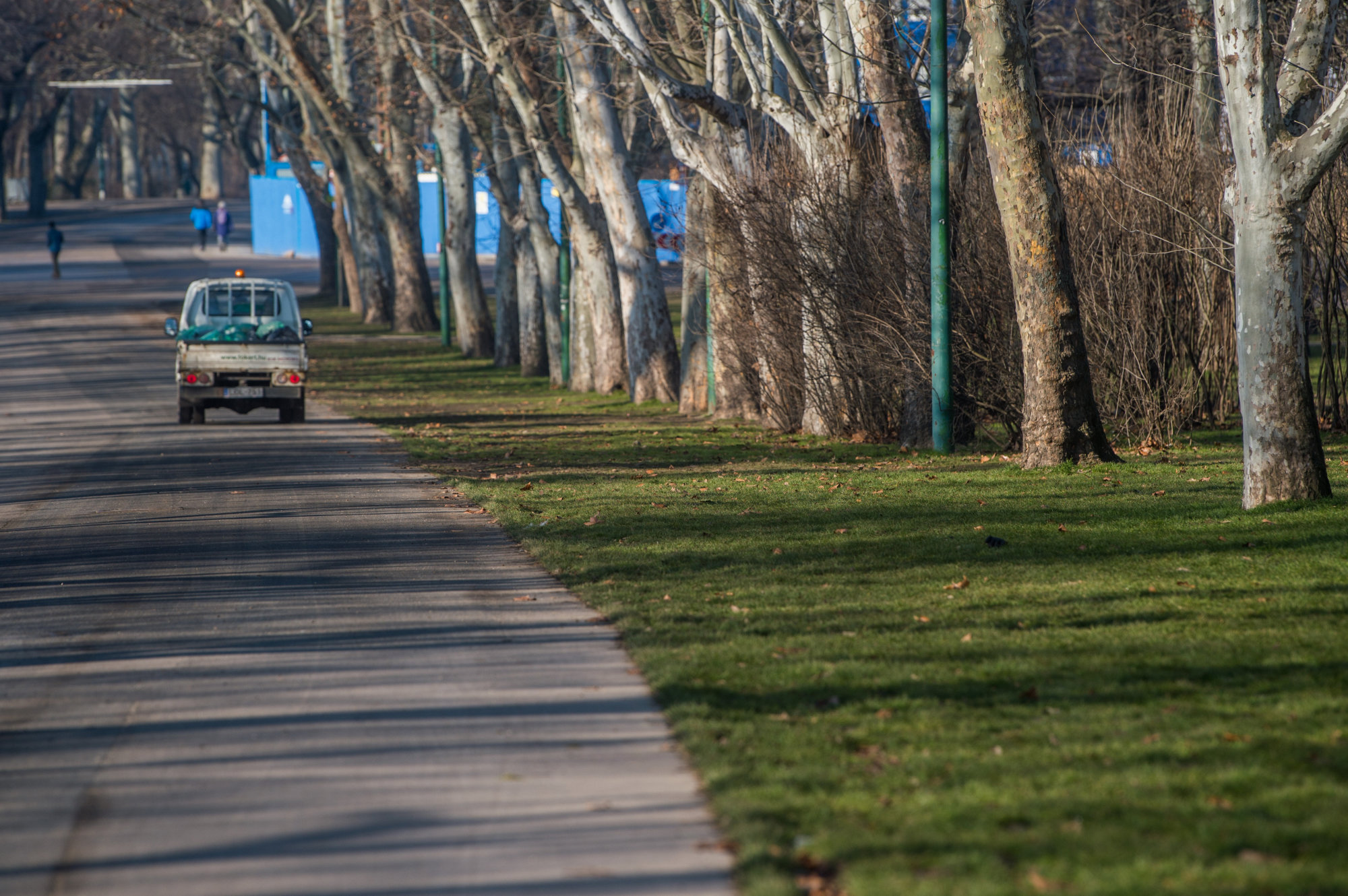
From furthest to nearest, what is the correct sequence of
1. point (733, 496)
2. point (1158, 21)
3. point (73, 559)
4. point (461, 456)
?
point (1158, 21), point (461, 456), point (733, 496), point (73, 559)

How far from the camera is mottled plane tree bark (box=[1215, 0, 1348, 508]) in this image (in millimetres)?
10227

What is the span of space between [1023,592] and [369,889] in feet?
16.3

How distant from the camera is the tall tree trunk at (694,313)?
19.0 metres

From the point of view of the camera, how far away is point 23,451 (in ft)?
56.7

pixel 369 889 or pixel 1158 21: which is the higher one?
pixel 1158 21

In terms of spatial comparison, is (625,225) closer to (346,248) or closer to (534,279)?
(534,279)

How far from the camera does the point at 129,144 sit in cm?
9488

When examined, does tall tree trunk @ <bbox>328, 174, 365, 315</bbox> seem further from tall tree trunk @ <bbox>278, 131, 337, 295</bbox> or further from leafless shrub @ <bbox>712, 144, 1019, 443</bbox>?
leafless shrub @ <bbox>712, 144, 1019, 443</bbox>

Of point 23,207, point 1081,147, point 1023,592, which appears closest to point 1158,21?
point 1081,147

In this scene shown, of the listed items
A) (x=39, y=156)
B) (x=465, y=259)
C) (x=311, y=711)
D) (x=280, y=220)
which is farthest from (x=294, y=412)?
(x=39, y=156)

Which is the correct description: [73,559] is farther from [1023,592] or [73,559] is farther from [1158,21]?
[1158,21]

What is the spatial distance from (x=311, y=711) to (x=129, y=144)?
3800 inches

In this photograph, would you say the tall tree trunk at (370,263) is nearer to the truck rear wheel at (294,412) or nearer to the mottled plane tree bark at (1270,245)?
the truck rear wheel at (294,412)

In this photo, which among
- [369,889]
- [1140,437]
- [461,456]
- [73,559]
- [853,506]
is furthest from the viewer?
[461,456]
